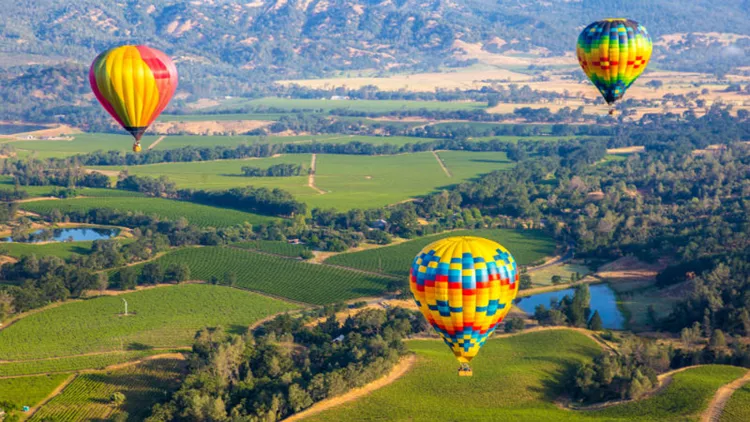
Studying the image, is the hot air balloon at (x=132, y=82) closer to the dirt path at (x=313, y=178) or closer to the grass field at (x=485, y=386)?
the grass field at (x=485, y=386)

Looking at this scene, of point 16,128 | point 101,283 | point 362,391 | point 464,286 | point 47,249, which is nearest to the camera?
point 464,286

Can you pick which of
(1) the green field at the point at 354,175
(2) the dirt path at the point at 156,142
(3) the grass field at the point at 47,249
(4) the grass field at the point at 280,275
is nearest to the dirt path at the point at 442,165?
(1) the green field at the point at 354,175

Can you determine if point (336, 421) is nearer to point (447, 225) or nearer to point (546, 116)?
point (447, 225)

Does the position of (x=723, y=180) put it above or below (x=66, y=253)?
above

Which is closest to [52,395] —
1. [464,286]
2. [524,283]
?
[464,286]

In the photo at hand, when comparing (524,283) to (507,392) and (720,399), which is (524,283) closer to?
(507,392)

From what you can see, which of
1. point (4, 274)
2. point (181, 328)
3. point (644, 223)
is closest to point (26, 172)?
point (4, 274)
